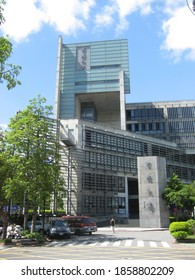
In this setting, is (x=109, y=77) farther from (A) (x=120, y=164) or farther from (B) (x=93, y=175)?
(B) (x=93, y=175)

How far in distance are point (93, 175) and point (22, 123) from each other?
2794 cm

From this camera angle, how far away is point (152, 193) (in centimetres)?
3850

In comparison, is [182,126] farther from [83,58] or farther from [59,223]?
[59,223]

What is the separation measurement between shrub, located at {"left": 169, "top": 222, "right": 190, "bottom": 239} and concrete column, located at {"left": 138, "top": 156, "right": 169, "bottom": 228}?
16.6 m

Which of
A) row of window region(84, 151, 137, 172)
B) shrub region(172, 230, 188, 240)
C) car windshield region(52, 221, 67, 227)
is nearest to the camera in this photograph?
shrub region(172, 230, 188, 240)

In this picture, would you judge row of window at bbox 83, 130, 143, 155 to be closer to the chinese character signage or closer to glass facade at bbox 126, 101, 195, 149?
glass facade at bbox 126, 101, 195, 149

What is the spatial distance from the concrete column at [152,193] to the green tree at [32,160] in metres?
16.0

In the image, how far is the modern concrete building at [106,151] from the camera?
3953 cm

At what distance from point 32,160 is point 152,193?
65.0 ft

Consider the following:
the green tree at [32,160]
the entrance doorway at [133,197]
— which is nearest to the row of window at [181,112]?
the entrance doorway at [133,197]

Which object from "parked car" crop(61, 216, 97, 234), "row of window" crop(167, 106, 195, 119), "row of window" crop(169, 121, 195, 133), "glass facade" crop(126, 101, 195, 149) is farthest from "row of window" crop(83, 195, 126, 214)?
"row of window" crop(167, 106, 195, 119)

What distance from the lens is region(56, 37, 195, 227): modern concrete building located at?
3953cm

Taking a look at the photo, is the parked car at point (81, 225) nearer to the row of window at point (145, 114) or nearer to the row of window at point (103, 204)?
the row of window at point (103, 204)

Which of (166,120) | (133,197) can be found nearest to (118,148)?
(133,197)
